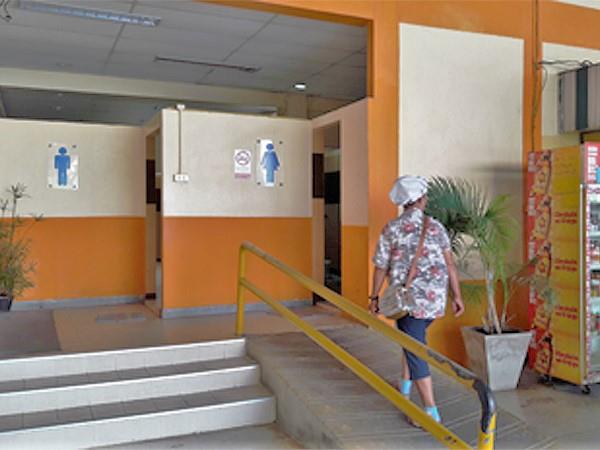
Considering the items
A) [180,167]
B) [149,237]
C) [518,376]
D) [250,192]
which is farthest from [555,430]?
[149,237]

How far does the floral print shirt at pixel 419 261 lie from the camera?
10.0 feet

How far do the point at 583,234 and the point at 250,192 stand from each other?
3137mm

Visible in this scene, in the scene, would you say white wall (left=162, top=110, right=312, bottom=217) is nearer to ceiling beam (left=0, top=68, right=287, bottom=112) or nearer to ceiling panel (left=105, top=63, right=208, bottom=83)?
ceiling panel (left=105, top=63, right=208, bottom=83)

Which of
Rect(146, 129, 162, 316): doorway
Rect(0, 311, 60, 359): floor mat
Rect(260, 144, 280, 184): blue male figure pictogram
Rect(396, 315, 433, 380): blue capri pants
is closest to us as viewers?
Rect(396, 315, 433, 380): blue capri pants

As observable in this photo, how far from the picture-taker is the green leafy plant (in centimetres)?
455

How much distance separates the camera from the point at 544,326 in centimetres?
502

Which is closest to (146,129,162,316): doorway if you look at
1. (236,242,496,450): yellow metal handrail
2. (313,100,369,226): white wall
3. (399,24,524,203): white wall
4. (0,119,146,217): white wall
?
(0,119,146,217): white wall

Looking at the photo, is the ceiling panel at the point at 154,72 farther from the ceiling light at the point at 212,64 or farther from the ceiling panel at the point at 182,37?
the ceiling panel at the point at 182,37

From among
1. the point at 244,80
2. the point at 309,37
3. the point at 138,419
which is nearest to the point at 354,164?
the point at 309,37

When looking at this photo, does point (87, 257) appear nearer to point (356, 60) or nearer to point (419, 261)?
point (356, 60)

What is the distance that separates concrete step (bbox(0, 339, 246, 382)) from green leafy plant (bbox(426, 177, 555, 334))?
1965 millimetres

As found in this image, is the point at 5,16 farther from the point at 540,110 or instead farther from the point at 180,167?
the point at 540,110

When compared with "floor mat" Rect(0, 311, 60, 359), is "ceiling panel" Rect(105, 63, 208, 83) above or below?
above

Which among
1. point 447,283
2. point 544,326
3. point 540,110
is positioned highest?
point 540,110
